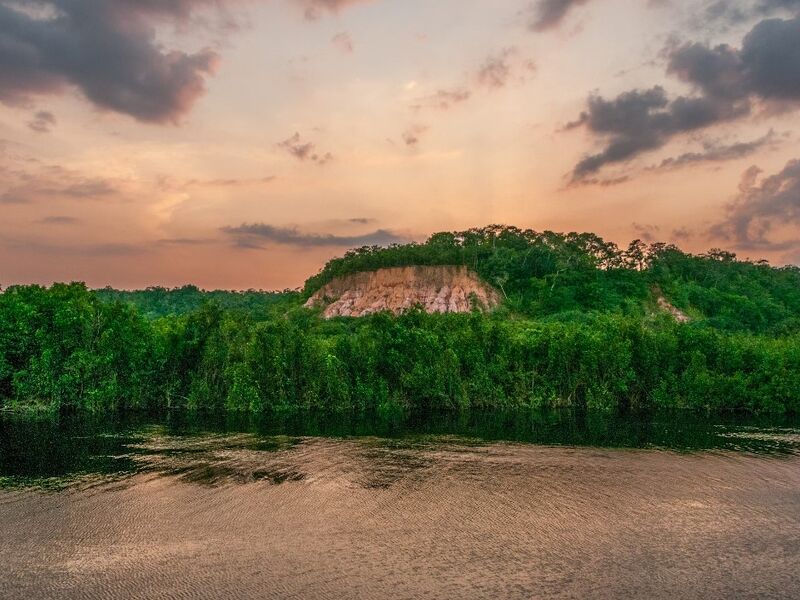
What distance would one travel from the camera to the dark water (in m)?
15.4

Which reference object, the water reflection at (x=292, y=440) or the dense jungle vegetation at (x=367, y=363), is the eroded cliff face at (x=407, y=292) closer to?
the dense jungle vegetation at (x=367, y=363)

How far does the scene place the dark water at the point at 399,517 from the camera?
1535 cm

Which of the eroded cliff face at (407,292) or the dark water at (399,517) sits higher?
the eroded cliff face at (407,292)

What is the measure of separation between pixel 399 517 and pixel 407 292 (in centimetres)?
10153

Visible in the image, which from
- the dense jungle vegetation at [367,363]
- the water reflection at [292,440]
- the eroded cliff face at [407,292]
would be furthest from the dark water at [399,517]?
the eroded cliff face at [407,292]

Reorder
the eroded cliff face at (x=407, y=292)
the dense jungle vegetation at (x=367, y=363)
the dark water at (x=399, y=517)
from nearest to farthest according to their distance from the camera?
the dark water at (x=399, y=517)
the dense jungle vegetation at (x=367, y=363)
the eroded cliff face at (x=407, y=292)

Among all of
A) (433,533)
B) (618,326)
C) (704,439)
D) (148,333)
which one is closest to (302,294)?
(148,333)

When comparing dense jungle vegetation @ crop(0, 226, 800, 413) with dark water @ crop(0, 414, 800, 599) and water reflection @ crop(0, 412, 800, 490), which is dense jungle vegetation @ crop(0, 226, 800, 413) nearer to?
water reflection @ crop(0, 412, 800, 490)

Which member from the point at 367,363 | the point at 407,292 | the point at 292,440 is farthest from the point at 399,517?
the point at 407,292

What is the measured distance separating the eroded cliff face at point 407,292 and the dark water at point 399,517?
265 feet

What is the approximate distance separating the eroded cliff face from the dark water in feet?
265

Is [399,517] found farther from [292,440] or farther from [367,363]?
[367,363]

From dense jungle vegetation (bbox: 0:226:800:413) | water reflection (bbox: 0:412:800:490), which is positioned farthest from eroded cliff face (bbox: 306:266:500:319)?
water reflection (bbox: 0:412:800:490)

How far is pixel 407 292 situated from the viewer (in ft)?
399
